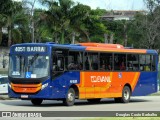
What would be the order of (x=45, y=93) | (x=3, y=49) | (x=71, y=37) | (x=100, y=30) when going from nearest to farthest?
(x=45, y=93), (x=71, y=37), (x=3, y=49), (x=100, y=30)

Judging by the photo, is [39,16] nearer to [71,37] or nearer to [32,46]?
[71,37]

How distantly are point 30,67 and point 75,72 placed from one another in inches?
98.3

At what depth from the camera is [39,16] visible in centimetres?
5534

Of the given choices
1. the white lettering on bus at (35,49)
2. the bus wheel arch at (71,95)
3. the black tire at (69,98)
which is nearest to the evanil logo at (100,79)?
the bus wheel arch at (71,95)

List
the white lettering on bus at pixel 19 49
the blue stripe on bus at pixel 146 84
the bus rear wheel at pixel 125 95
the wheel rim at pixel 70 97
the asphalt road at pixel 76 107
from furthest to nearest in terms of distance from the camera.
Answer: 1. the blue stripe on bus at pixel 146 84
2. the bus rear wheel at pixel 125 95
3. the wheel rim at pixel 70 97
4. the white lettering on bus at pixel 19 49
5. the asphalt road at pixel 76 107

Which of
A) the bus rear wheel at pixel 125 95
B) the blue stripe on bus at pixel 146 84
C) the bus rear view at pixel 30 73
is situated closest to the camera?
the bus rear view at pixel 30 73

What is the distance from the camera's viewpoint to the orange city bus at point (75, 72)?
22.6 meters

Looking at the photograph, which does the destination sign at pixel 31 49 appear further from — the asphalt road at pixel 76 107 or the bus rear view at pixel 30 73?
the asphalt road at pixel 76 107

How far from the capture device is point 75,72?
24.0m

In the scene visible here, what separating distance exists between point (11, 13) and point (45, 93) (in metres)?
27.3

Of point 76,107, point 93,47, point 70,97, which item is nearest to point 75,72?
point 70,97

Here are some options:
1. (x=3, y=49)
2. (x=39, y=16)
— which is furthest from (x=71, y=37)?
(x=3, y=49)

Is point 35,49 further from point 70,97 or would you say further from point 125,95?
point 125,95

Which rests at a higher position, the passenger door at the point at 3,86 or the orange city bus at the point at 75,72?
the orange city bus at the point at 75,72
